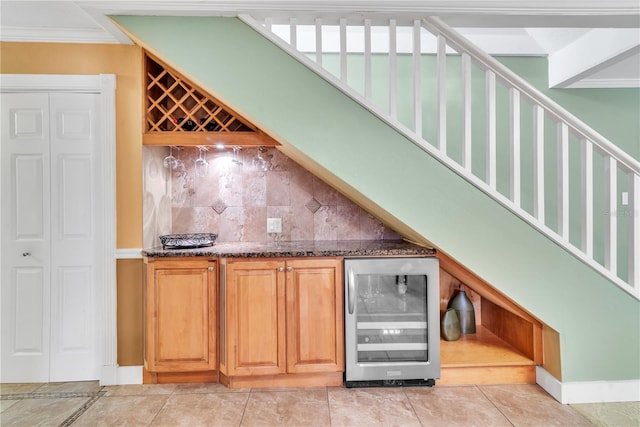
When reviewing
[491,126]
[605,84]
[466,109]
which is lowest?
[491,126]

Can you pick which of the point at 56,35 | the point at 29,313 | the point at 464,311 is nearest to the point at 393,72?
the point at 464,311

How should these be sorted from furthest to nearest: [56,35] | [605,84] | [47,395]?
1. [605,84]
2. [56,35]
3. [47,395]

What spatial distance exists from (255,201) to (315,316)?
111 centimetres

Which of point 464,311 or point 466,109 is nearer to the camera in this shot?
point 466,109

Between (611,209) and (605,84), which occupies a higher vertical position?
(605,84)

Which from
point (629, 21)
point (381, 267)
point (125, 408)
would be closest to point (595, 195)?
point (629, 21)

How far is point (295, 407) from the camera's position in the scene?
2.15m

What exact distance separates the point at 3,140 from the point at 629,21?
13.6 feet

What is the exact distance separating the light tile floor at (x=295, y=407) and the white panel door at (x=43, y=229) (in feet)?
0.78

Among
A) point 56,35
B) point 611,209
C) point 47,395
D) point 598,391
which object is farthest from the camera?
point 56,35

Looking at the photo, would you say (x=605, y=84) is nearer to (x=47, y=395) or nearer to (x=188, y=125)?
(x=188, y=125)

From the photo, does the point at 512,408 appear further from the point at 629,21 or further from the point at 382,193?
the point at 629,21

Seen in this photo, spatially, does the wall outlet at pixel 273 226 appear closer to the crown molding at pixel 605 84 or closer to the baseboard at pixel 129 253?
the baseboard at pixel 129 253

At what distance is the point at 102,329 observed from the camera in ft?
8.09
